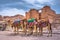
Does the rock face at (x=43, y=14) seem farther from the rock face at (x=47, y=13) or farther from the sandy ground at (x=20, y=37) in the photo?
the sandy ground at (x=20, y=37)

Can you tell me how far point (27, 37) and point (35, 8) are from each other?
2.37 ft

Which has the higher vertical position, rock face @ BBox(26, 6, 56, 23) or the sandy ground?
rock face @ BBox(26, 6, 56, 23)

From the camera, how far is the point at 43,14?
6.81m

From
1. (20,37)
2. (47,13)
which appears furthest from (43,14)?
(20,37)

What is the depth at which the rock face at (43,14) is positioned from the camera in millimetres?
6777

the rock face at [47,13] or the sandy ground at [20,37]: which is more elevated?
the rock face at [47,13]

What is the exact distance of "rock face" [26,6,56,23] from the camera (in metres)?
6.78

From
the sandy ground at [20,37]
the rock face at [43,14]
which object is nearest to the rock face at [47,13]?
the rock face at [43,14]

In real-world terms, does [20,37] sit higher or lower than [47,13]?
lower

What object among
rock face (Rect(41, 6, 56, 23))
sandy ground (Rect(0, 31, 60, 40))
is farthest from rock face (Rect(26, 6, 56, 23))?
sandy ground (Rect(0, 31, 60, 40))

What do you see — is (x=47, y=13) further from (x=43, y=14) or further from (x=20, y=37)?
(x=20, y=37)

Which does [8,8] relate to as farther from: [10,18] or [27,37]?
[27,37]

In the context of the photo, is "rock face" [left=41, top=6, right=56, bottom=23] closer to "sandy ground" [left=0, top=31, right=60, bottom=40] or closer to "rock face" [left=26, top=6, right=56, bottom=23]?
"rock face" [left=26, top=6, right=56, bottom=23]

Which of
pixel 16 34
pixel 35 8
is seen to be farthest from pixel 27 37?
pixel 35 8
